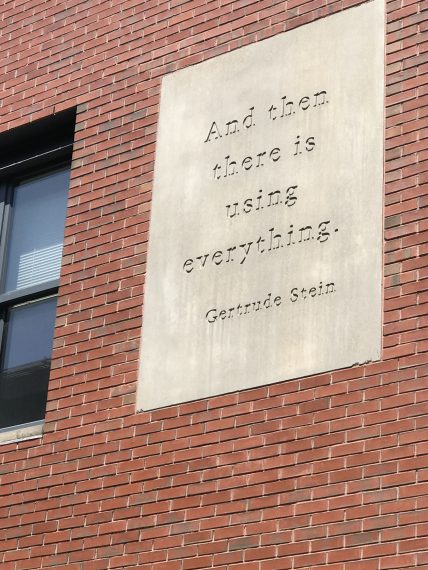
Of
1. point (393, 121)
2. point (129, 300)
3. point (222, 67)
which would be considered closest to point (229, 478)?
point (129, 300)

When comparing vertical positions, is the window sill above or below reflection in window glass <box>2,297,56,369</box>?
below

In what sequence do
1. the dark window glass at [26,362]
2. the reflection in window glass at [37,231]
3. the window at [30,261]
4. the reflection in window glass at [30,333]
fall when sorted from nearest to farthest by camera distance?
the dark window glass at [26,362] → the window at [30,261] → the reflection in window glass at [30,333] → the reflection in window glass at [37,231]

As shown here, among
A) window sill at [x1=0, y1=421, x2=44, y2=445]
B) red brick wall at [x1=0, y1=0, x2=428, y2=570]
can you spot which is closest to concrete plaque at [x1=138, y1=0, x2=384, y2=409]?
red brick wall at [x1=0, y1=0, x2=428, y2=570]

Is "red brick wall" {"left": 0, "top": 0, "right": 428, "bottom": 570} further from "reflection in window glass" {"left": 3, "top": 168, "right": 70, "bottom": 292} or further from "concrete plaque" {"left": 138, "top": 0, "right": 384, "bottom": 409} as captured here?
"reflection in window glass" {"left": 3, "top": 168, "right": 70, "bottom": 292}

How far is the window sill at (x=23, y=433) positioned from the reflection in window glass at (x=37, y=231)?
1.25m

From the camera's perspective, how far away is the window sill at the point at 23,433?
10133mm

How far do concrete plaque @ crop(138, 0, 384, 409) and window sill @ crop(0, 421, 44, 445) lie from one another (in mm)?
934

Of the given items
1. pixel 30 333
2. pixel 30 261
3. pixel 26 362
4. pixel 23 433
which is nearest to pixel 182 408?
pixel 23 433

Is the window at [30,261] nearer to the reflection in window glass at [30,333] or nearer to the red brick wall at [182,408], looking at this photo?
the reflection in window glass at [30,333]

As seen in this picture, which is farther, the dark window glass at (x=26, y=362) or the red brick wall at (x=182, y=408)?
the dark window glass at (x=26, y=362)

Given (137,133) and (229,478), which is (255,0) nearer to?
(137,133)

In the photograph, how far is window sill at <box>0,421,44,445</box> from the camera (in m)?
10.1

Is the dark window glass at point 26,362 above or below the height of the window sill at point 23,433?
above

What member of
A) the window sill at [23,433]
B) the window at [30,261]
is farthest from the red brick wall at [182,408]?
the window at [30,261]
